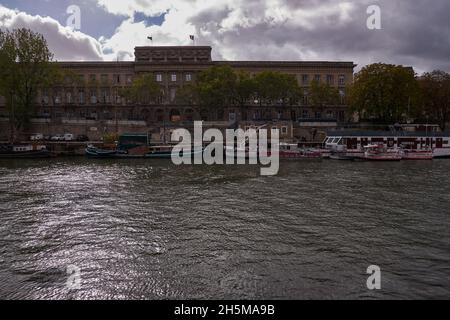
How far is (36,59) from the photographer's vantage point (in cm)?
7125

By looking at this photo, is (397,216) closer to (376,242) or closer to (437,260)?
(376,242)

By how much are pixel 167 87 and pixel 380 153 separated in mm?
68875

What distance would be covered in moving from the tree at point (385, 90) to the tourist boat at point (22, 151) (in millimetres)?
67479

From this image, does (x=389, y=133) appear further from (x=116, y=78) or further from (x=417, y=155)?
(x=116, y=78)

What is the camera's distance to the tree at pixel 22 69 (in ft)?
225

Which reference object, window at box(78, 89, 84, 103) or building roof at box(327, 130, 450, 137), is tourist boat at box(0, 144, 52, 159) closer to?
window at box(78, 89, 84, 103)

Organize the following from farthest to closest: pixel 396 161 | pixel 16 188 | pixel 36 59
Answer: pixel 36 59 < pixel 396 161 < pixel 16 188

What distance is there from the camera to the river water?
42.2 feet

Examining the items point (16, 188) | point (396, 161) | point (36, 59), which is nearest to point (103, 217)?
point (16, 188)

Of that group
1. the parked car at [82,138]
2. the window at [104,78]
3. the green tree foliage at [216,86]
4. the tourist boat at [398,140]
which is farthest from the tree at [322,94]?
the window at [104,78]

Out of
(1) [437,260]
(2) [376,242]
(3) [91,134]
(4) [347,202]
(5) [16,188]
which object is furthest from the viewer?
(3) [91,134]

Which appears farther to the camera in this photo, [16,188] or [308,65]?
[308,65]

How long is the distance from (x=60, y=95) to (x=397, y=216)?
107415mm

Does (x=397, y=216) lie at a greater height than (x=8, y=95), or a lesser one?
lesser
